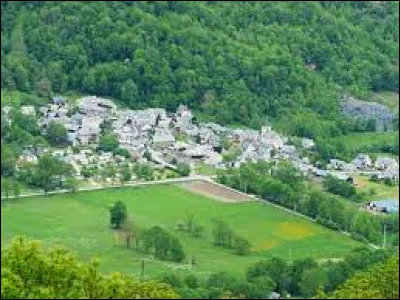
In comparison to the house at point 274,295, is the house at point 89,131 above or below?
above

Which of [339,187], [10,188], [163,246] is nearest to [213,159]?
[339,187]

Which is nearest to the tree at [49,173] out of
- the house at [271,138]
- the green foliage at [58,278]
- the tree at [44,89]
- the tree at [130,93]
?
the house at [271,138]

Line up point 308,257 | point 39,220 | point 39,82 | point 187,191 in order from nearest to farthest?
1. point 308,257
2. point 39,220
3. point 187,191
4. point 39,82

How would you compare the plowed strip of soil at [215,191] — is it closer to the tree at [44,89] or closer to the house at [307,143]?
the house at [307,143]

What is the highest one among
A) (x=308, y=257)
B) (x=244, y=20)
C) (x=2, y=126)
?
(x=244, y=20)

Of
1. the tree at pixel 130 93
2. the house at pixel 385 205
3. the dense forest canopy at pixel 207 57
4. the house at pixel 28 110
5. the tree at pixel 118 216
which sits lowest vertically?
the tree at pixel 118 216

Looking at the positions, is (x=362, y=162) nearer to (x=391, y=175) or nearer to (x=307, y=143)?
(x=391, y=175)

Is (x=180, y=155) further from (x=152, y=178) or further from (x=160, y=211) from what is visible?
(x=160, y=211)

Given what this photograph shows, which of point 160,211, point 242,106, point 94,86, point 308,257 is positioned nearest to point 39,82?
point 94,86
